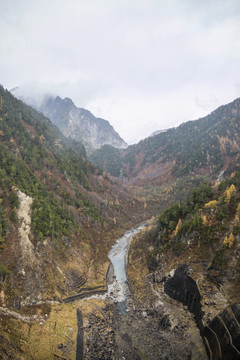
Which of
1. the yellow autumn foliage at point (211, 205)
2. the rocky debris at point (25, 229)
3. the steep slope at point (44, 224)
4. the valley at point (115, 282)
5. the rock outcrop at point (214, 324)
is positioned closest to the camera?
the rock outcrop at point (214, 324)

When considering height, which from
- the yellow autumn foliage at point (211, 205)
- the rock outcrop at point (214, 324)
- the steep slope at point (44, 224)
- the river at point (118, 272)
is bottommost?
the rock outcrop at point (214, 324)

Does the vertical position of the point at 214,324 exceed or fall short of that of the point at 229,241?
it falls short

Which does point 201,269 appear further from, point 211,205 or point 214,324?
point 211,205

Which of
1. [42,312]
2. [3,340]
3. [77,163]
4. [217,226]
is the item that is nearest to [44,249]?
[42,312]

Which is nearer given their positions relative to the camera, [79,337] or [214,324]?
[214,324]

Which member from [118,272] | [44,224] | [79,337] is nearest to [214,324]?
[79,337]

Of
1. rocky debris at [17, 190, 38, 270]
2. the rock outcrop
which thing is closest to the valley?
the rock outcrop

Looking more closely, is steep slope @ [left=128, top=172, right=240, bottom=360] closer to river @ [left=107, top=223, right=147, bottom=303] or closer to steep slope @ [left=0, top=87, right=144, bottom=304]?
river @ [left=107, top=223, right=147, bottom=303]

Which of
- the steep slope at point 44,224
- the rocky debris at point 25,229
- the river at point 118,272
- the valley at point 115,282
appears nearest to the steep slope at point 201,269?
the valley at point 115,282

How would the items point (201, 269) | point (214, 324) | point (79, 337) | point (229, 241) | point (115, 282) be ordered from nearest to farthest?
1. point (214, 324)
2. point (79, 337)
3. point (229, 241)
4. point (201, 269)
5. point (115, 282)

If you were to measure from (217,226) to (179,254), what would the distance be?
41.5ft

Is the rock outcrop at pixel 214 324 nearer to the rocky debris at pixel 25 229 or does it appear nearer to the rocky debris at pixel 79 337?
the rocky debris at pixel 79 337

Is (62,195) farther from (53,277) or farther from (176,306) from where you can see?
(176,306)

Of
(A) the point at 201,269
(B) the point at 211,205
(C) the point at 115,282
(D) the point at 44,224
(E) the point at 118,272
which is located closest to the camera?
(A) the point at 201,269
